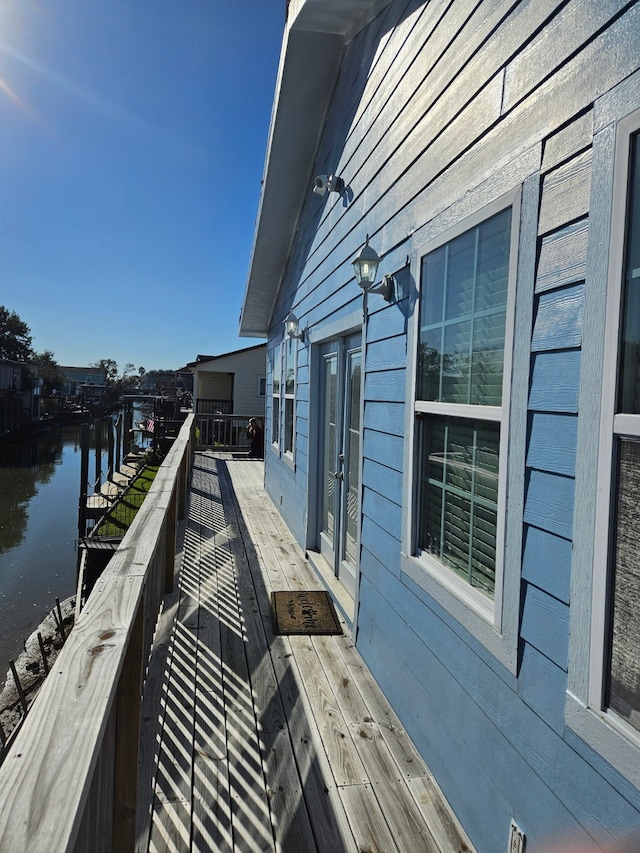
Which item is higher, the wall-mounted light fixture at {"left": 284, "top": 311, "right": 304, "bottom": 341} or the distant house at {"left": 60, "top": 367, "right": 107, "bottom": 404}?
the distant house at {"left": 60, "top": 367, "right": 107, "bottom": 404}

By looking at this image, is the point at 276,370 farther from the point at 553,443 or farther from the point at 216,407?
the point at 216,407

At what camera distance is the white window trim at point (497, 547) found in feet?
5.08

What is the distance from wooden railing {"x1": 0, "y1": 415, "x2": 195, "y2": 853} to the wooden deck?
1.70ft

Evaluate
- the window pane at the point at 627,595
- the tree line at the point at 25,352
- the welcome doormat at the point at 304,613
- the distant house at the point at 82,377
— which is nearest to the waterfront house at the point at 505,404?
the window pane at the point at 627,595

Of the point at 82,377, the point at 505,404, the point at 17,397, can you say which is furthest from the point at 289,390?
the point at 82,377

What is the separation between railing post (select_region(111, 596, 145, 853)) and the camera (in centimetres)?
143

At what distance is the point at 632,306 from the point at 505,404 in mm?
538

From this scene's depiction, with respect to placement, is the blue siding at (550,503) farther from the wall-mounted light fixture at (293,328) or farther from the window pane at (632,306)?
the wall-mounted light fixture at (293,328)

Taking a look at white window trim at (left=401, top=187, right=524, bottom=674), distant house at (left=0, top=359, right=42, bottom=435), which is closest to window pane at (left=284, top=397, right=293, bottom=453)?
white window trim at (left=401, top=187, right=524, bottom=674)

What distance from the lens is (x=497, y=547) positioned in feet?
5.28

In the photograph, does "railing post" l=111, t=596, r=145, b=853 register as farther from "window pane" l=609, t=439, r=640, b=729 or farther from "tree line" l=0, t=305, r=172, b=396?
"tree line" l=0, t=305, r=172, b=396

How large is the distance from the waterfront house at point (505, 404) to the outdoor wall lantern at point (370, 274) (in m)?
0.02

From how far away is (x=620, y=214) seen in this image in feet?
3.69

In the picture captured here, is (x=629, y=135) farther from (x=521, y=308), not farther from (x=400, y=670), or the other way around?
(x=400, y=670)
